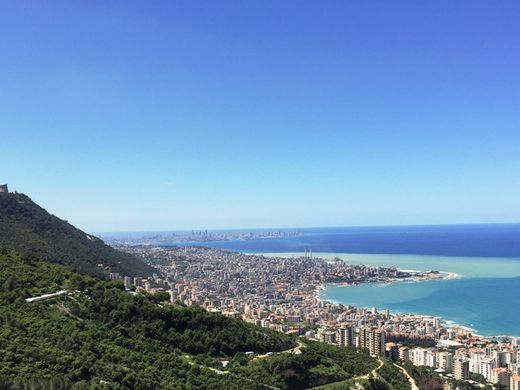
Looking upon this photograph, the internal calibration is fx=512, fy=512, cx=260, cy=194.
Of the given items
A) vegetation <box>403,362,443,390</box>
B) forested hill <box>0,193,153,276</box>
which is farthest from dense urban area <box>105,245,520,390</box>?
forested hill <box>0,193,153,276</box>

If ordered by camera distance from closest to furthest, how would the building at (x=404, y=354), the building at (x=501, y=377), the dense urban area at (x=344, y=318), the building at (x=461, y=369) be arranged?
the building at (x=501, y=377), the building at (x=461, y=369), the dense urban area at (x=344, y=318), the building at (x=404, y=354)

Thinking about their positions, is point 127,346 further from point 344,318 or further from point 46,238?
point 344,318

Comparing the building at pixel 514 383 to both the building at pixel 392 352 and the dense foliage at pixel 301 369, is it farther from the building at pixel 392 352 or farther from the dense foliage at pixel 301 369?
the dense foliage at pixel 301 369

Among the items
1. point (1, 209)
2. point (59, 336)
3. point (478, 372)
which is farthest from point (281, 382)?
point (1, 209)

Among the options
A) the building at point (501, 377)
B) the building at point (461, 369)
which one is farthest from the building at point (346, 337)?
the building at point (501, 377)

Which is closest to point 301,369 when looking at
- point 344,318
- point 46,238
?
point 344,318

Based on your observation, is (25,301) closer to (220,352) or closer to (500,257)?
(220,352)

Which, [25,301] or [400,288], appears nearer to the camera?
[25,301]
